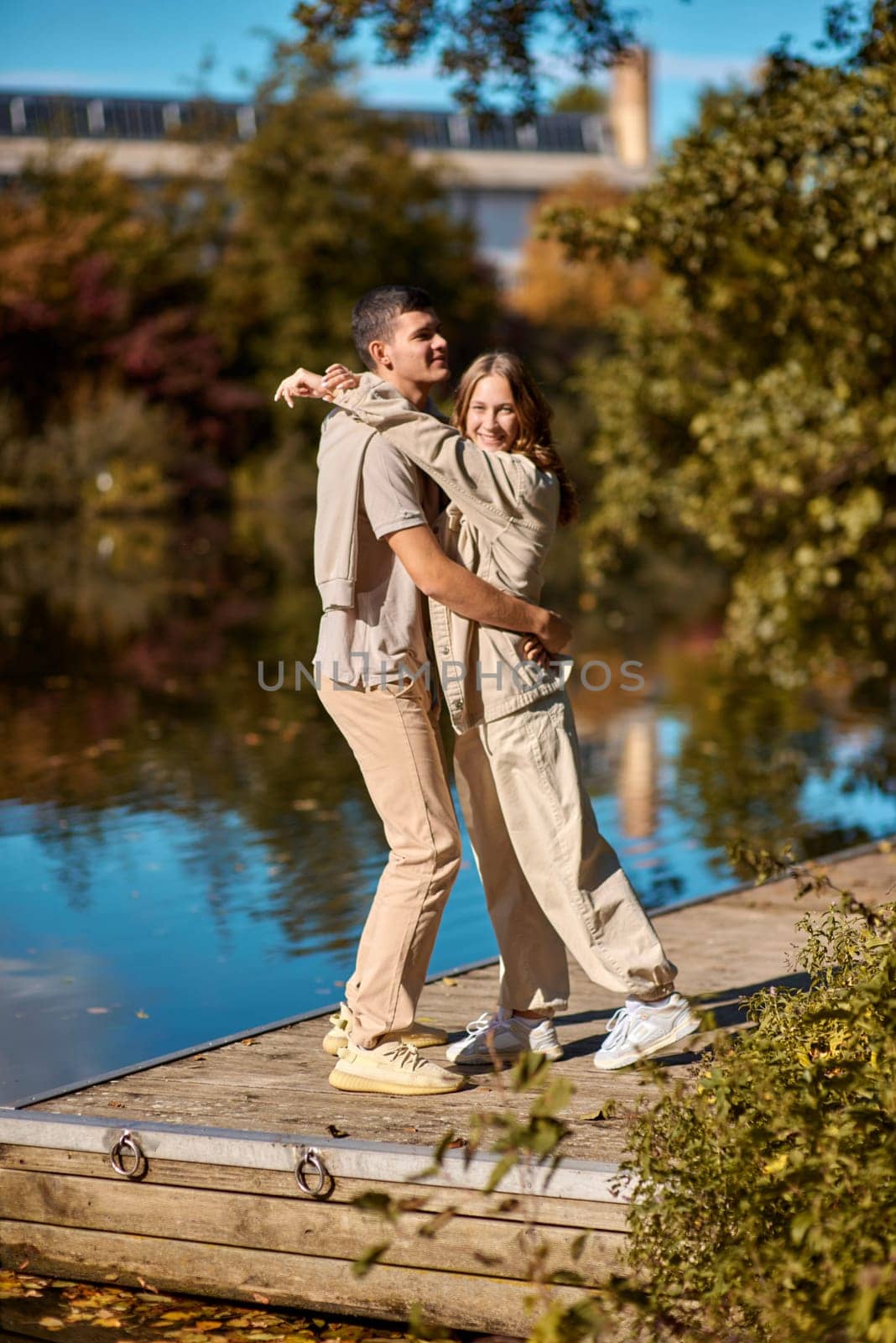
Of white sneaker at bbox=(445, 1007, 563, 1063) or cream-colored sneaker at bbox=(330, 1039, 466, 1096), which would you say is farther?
white sneaker at bbox=(445, 1007, 563, 1063)

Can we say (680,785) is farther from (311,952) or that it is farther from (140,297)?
(140,297)

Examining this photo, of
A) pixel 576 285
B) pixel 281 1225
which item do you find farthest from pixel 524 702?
pixel 576 285

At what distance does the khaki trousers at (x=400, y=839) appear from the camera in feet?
14.9

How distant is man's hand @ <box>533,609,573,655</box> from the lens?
463 cm

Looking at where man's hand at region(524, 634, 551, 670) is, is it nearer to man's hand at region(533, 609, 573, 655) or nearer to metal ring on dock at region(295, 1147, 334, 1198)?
man's hand at region(533, 609, 573, 655)

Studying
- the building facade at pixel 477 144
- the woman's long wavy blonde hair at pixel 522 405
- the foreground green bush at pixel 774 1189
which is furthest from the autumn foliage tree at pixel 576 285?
the foreground green bush at pixel 774 1189

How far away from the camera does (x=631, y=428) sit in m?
16.0

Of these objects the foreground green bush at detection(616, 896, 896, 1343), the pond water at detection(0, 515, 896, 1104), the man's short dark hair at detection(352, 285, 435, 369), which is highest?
the man's short dark hair at detection(352, 285, 435, 369)

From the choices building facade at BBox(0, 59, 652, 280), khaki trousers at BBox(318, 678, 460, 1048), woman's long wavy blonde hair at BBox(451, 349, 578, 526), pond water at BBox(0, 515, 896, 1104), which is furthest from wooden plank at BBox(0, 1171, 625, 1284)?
building facade at BBox(0, 59, 652, 280)

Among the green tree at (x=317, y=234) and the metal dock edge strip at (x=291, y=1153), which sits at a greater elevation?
the green tree at (x=317, y=234)

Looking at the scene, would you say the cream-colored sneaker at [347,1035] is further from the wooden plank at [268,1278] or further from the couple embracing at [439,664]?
the wooden plank at [268,1278]

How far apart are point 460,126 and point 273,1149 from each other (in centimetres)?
7941

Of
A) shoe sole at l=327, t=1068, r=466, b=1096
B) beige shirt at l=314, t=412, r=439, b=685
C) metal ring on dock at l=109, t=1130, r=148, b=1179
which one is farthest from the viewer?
shoe sole at l=327, t=1068, r=466, b=1096

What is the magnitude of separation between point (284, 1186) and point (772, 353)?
1102cm
